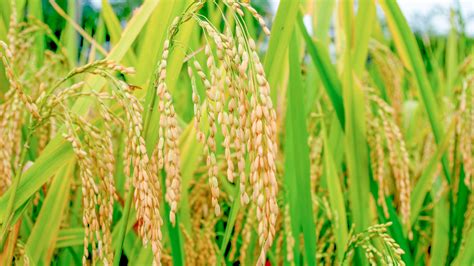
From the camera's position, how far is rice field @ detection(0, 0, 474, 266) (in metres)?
0.82

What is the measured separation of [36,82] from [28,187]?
0.76m

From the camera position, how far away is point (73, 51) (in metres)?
2.52

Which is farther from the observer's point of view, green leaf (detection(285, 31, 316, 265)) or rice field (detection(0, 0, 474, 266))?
green leaf (detection(285, 31, 316, 265))

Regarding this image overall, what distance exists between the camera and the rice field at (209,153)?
2.69 ft

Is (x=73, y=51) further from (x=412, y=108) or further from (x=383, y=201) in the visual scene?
(x=383, y=201)

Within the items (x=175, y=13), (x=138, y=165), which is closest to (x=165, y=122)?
(x=138, y=165)

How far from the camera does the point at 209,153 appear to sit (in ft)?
2.76

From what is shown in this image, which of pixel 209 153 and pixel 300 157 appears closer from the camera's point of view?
pixel 209 153

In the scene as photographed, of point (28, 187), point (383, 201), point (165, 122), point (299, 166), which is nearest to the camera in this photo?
point (165, 122)

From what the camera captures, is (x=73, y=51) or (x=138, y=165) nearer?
(x=138, y=165)

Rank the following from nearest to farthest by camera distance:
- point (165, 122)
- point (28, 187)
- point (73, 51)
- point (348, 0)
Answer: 1. point (165, 122)
2. point (28, 187)
3. point (348, 0)
4. point (73, 51)

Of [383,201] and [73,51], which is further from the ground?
[73,51]

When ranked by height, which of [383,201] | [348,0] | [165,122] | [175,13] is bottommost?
[383,201]

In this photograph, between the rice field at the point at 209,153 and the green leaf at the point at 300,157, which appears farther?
the green leaf at the point at 300,157
